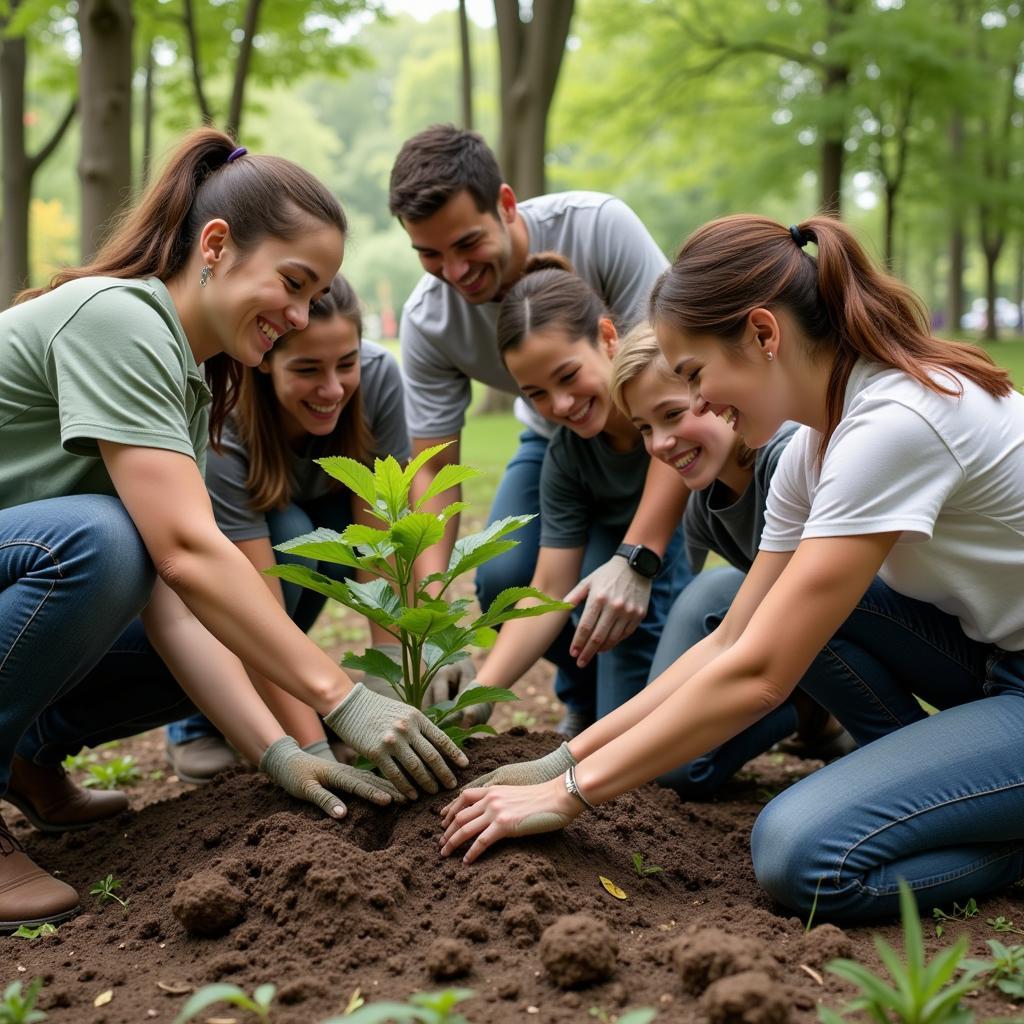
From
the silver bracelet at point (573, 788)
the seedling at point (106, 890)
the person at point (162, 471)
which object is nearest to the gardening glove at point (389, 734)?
the person at point (162, 471)

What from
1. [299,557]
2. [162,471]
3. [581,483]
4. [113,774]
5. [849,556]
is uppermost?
[162,471]

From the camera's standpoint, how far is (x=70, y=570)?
2361 mm

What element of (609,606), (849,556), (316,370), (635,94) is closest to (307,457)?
(316,370)

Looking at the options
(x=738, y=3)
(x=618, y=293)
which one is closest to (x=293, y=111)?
(x=738, y=3)

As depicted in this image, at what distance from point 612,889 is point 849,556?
33.2 inches

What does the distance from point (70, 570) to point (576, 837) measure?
1258mm

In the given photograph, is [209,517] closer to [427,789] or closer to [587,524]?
[427,789]

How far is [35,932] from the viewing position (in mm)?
2311

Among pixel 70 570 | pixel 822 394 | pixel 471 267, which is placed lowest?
pixel 70 570

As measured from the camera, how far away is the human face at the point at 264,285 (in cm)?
249

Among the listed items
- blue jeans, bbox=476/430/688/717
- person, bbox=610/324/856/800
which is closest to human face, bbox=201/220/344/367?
person, bbox=610/324/856/800

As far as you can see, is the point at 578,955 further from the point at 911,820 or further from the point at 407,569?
the point at 407,569

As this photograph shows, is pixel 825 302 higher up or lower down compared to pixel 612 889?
higher up

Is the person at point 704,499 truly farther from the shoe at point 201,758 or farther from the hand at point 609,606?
the shoe at point 201,758
